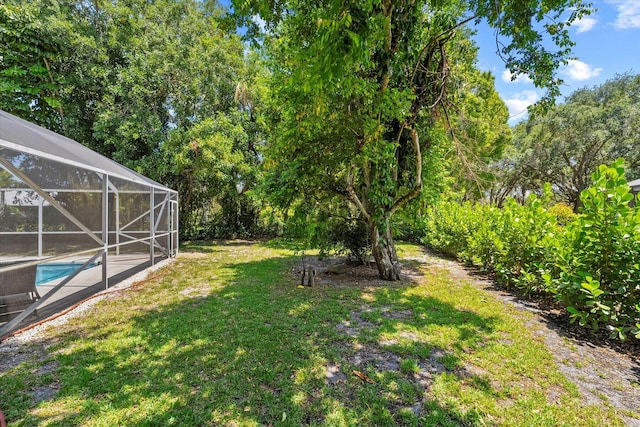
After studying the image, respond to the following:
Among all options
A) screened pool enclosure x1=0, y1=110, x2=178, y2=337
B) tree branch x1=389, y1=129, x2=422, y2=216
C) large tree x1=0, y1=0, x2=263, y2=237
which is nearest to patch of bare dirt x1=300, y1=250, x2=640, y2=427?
tree branch x1=389, y1=129, x2=422, y2=216

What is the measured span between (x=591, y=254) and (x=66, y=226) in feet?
39.7

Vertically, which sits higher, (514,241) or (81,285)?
(514,241)

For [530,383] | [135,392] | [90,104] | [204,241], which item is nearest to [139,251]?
[204,241]

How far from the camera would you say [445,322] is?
3977 millimetres

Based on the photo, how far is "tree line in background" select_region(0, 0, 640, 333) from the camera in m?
4.30

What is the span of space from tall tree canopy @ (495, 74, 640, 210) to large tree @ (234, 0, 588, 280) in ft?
40.6

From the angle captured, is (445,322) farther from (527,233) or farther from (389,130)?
(389,130)

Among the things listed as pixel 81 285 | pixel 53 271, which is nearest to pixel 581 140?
pixel 81 285

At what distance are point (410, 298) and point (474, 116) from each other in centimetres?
465

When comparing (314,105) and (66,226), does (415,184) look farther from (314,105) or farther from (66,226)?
(66,226)

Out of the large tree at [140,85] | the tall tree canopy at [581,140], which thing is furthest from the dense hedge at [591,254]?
the tall tree canopy at [581,140]

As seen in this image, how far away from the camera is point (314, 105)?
4098 mm

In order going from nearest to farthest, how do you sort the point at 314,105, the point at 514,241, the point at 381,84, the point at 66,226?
the point at 314,105 < the point at 381,84 < the point at 514,241 < the point at 66,226

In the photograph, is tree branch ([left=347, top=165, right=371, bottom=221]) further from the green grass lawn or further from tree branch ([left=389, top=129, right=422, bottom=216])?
the green grass lawn
